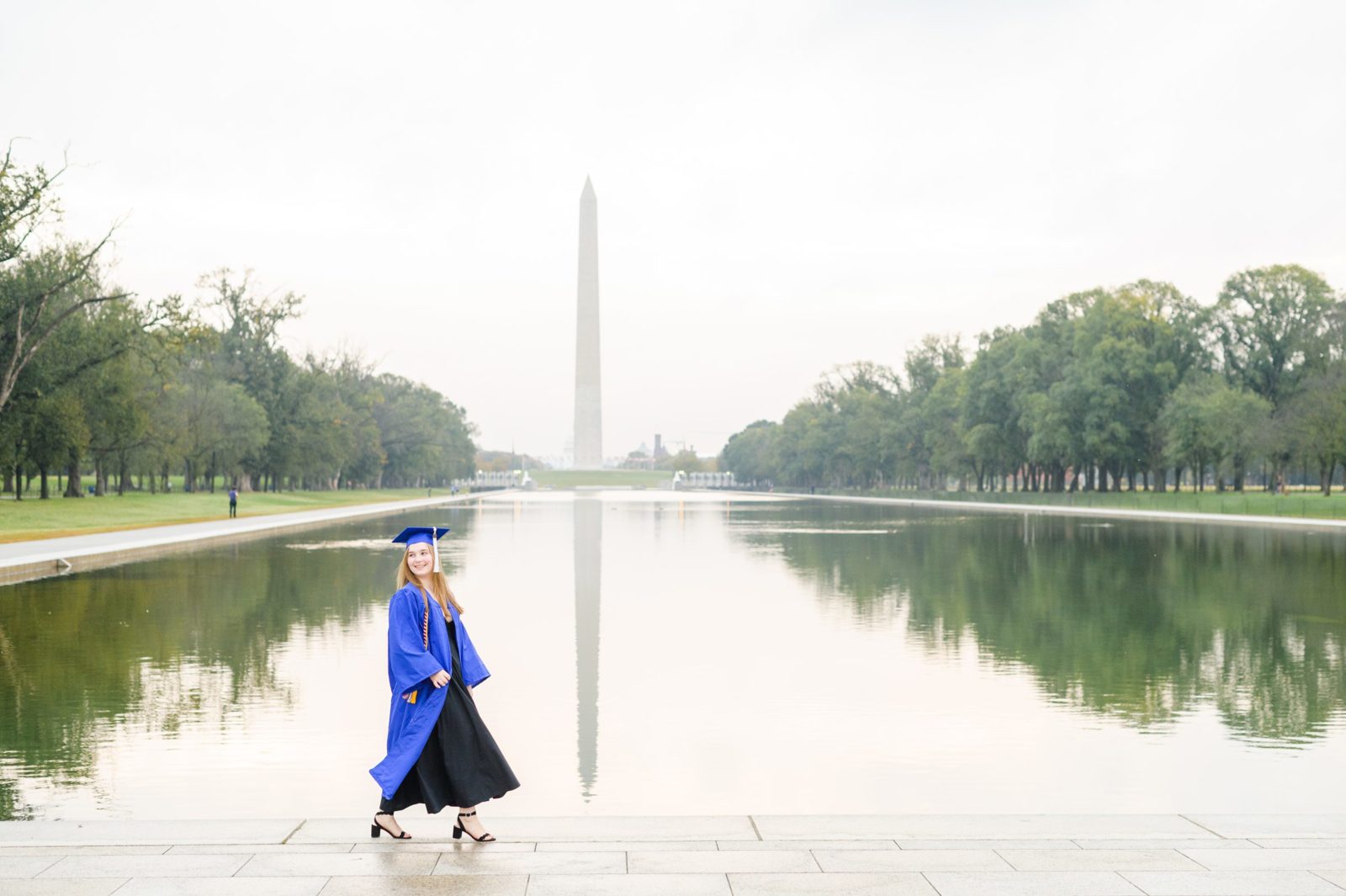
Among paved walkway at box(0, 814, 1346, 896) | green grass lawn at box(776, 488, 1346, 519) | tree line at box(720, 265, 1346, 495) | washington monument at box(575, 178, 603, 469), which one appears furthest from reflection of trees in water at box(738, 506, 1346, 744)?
washington monument at box(575, 178, 603, 469)

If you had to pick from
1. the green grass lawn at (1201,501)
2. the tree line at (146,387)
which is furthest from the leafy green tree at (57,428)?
the green grass lawn at (1201,501)

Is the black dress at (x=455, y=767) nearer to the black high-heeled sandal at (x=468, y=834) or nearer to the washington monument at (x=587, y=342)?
the black high-heeled sandal at (x=468, y=834)

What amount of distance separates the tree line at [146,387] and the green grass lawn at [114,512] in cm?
273

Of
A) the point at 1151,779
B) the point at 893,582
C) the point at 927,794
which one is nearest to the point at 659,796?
the point at 927,794

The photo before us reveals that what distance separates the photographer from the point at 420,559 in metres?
6.50

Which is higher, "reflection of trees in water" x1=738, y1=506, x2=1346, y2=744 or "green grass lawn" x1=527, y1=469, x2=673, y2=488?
"green grass lawn" x1=527, y1=469, x2=673, y2=488

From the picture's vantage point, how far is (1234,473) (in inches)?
2881

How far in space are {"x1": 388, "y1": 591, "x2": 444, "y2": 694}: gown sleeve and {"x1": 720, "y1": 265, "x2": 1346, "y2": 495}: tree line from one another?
6300cm

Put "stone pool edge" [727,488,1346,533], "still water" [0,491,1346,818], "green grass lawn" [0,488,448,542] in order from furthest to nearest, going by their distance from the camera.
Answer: "stone pool edge" [727,488,1346,533] → "green grass lawn" [0,488,448,542] → "still water" [0,491,1346,818]

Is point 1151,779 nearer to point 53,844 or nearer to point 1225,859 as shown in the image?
point 1225,859

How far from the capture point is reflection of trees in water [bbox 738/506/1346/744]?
460 inches

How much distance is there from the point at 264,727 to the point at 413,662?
4.41 meters

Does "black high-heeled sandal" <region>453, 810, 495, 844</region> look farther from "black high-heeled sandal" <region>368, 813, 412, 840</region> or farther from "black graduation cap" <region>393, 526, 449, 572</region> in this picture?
"black graduation cap" <region>393, 526, 449, 572</region>

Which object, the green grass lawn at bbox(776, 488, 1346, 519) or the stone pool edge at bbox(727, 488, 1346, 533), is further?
the green grass lawn at bbox(776, 488, 1346, 519)
